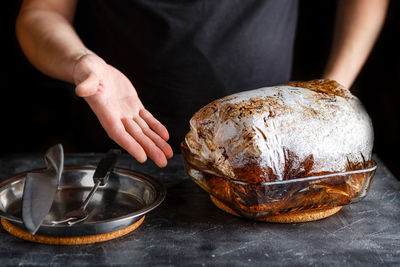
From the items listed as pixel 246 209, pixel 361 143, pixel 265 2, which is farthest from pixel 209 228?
pixel 265 2

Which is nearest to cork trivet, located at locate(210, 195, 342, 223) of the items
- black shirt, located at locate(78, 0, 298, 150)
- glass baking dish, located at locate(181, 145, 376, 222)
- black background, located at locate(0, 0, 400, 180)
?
glass baking dish, located at locate(181, 145, 376, 222)

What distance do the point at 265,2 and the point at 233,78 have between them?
0.72ft

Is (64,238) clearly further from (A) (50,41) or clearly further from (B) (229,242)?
(A) (50,41)

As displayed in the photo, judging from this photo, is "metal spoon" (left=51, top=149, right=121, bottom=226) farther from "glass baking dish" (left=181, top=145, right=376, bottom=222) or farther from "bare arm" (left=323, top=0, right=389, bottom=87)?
"bare arm" (left=323, top=0, right=389, bottom=87)

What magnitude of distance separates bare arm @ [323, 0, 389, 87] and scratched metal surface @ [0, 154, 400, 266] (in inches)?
19.8

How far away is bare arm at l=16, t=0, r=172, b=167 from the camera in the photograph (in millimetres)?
862

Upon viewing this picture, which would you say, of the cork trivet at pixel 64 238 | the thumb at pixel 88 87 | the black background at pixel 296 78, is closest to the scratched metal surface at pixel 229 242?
the cork trivet at pixel 64 238

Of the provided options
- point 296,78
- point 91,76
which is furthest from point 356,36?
point 296,78

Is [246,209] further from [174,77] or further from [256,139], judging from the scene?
[174,77]

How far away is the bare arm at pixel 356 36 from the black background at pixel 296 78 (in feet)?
2.57

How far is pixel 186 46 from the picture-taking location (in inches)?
47.0

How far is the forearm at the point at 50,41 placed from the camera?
1.06m

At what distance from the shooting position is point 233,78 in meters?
1.23

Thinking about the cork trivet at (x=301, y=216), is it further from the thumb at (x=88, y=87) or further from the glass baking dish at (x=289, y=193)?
the thumb at (x=88, y=87)
